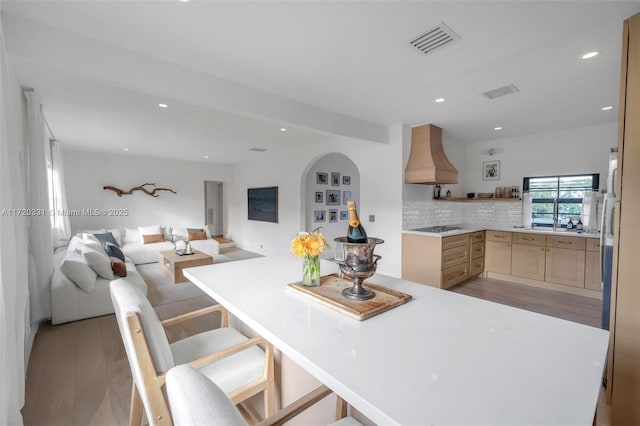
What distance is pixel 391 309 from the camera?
124cm

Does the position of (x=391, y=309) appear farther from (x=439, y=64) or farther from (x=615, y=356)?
(x=439, y=64)

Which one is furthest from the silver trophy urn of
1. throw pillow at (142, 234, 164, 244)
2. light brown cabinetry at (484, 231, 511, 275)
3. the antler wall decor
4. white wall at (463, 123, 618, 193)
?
the antler wall decor

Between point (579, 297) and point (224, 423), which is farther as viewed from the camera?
point (579, 297)

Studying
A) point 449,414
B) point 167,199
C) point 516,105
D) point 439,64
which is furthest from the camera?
point 167,199

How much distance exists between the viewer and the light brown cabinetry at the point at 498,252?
4527 millimetres

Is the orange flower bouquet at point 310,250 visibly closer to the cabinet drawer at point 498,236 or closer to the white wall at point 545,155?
the cabinet drawer at point 498,236

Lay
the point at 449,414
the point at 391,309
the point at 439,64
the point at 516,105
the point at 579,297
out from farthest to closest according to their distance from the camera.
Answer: the point at 579,297
the point at 516,105
the point at 439,64
the point at 391,309
the point at 449,414

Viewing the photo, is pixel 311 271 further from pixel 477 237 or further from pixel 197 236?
pixel 197 236

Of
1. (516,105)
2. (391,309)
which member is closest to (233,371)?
(391,309)

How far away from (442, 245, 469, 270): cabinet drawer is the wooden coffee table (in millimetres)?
3634

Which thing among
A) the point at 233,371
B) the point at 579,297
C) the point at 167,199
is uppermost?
the point at 167,199

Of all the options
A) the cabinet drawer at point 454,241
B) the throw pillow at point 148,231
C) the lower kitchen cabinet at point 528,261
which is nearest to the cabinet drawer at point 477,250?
the cabinet drawer at point 454,241

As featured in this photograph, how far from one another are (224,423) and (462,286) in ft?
15.0

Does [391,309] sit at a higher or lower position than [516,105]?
lower
